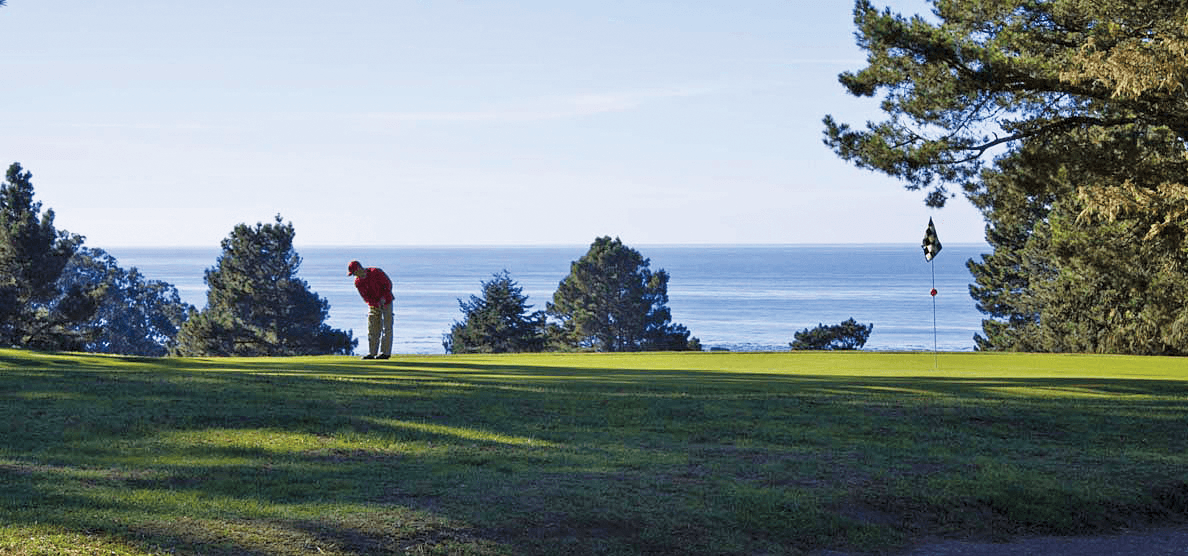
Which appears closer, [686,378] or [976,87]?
[686,378]

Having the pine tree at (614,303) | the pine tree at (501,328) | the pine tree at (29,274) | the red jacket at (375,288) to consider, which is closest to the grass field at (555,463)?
the red jacket at (375,288)

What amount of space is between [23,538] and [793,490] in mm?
5489

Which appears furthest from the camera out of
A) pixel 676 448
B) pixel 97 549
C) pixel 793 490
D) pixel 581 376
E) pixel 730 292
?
pixel 730 292

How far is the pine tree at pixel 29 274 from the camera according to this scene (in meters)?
53.3

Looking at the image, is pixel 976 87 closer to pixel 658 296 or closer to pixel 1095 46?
pixel 1095 46

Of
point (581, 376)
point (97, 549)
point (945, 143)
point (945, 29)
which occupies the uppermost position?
point (945, 29)

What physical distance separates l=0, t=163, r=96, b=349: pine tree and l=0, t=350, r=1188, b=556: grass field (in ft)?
136

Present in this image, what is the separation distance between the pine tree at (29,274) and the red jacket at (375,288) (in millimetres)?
37812

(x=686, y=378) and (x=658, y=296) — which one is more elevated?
(x=658, y=296)

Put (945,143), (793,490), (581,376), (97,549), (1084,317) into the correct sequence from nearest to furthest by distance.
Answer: (97,549), (793,490), (581,376), (945,143), (1084,317)

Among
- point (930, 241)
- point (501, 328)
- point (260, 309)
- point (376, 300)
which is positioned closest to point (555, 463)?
point (376, 300)

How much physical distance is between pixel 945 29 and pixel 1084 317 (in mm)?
35589

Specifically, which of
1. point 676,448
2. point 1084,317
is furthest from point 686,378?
point 1084,317

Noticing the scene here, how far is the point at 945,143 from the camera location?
21000 millimetres
